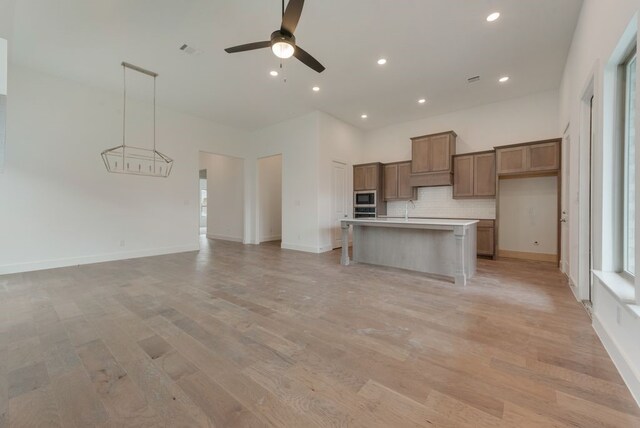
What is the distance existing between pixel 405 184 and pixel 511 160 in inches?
89.6

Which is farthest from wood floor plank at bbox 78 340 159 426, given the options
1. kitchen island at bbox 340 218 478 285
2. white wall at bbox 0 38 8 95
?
kitchen island at bbox 340 218 478 285

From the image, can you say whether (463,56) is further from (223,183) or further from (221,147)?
(223,183)

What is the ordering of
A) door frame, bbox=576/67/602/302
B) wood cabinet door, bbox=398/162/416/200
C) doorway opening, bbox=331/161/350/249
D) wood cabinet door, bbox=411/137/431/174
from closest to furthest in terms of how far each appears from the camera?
1. door frame, bbox=576/67/602/302
2. wood cabinet door, bbox=411/137/431/174
3. wood cabinet door, bbox=398/162/416/200
4. doorway opening, bbox=331/161/350/249

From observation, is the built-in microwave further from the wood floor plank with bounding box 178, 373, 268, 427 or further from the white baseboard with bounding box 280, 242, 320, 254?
the wood floor plank with bounding box 178, 373, 268, 427

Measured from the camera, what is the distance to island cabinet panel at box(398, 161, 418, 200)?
6.66 metres

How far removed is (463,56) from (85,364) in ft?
18.6

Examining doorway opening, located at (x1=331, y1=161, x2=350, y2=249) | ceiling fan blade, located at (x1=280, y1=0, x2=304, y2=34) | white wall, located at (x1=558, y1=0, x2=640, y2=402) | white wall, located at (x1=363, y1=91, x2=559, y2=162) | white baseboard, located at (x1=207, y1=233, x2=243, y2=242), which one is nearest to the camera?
white wall, located at (x1=558, y1=0, x2=640, y2=402)

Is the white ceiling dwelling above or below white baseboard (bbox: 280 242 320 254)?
above

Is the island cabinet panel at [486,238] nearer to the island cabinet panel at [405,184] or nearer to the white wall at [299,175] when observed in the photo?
the island cabinet panel at [405,184]

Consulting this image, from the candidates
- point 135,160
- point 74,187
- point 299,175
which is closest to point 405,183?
point 299,175

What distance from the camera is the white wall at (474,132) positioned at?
536 cm

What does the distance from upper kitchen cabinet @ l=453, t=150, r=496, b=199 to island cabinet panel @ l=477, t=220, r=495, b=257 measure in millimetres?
670

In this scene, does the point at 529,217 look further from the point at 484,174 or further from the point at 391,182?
the point at 391,182

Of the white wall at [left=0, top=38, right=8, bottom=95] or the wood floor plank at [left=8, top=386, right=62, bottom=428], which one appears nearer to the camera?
the wood floor plank at [left=8, top=386, right=62, bottom=428]
